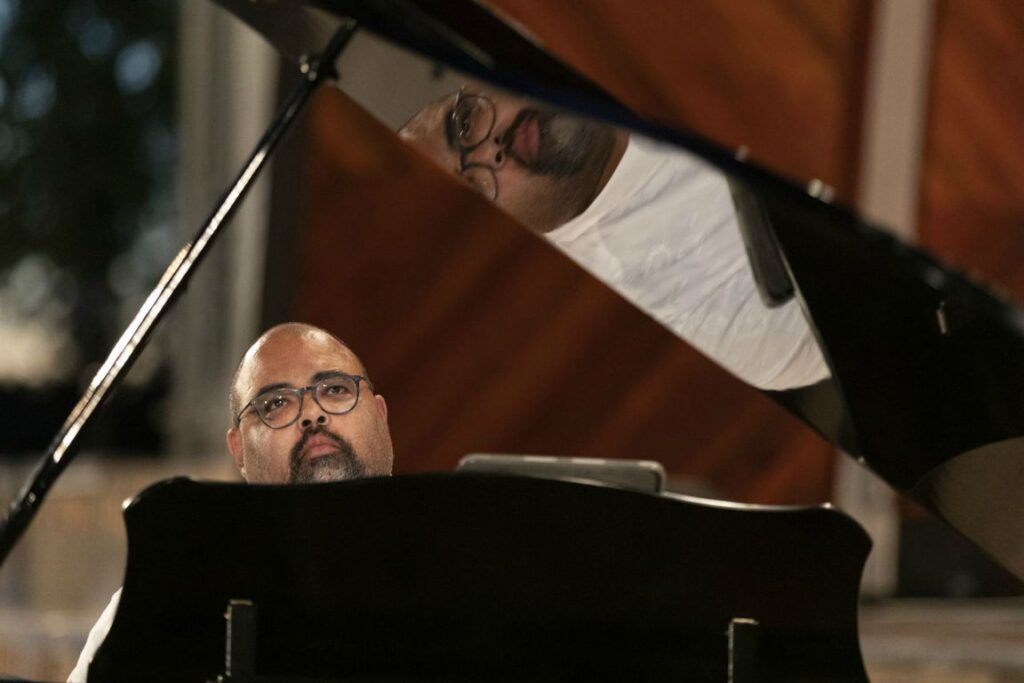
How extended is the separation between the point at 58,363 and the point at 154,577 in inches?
193

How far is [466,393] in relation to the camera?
15.5 feet

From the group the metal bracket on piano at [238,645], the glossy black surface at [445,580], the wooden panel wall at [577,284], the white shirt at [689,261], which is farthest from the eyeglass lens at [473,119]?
the wooden panel wall at [577,284]

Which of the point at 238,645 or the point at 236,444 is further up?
the point at 236,444

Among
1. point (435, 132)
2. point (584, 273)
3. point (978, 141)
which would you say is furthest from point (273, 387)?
point (978, 141)

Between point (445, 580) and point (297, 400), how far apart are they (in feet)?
2.15

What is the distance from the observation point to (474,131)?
1.71 m

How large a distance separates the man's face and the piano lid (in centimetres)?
39

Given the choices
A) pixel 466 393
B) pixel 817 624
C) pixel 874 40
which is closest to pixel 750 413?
pixel 466 393

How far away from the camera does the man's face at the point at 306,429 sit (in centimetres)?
190

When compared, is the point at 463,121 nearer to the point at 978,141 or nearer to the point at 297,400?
the point at 297,400

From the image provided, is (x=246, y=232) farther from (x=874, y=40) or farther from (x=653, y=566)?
(x=653, y=566)

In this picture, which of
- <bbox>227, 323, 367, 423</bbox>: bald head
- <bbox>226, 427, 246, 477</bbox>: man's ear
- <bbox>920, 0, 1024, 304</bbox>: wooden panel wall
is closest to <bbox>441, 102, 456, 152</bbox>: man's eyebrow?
<bbox>227, 323, 367, 423</bbox>: bald head

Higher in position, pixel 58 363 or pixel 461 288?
pixel 58 363

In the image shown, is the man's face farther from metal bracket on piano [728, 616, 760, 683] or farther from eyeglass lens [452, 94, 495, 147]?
metal bracket on piano [728, 616, 760, 683]
